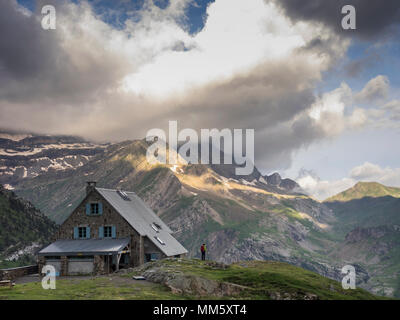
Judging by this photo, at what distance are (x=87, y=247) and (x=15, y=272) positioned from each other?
38.6 ft

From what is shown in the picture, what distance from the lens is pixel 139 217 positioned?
82.3 metres

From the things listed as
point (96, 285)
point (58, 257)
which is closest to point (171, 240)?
point (58, 257)

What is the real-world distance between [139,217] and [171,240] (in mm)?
8575

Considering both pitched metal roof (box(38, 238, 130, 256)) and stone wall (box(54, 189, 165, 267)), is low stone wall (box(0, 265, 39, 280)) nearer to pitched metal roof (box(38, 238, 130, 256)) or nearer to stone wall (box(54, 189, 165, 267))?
pitched metal roof (box(38, 238, 130, 256))

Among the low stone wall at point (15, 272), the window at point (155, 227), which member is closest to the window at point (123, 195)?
the window at point (155, 227)

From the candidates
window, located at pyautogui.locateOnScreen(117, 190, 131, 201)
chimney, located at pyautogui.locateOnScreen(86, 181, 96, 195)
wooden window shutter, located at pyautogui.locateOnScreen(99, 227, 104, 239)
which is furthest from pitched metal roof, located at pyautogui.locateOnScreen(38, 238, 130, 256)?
window, located at pyautogui.locateOnScreen(117, 190, 131, 201)

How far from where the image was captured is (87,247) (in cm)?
7119

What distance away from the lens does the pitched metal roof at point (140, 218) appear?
76062mm

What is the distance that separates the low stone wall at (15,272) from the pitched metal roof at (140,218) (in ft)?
57.3

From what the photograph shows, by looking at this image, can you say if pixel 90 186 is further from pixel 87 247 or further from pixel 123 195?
pixel 87 247

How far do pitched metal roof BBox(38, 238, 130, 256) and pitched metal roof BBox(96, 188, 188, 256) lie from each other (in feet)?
15.6

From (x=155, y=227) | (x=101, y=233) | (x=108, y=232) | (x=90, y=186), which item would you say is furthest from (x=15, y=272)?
(x=155, y=227)

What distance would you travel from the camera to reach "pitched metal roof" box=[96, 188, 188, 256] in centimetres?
7606
